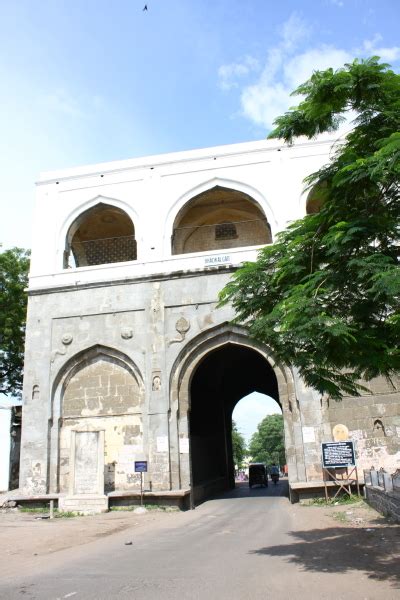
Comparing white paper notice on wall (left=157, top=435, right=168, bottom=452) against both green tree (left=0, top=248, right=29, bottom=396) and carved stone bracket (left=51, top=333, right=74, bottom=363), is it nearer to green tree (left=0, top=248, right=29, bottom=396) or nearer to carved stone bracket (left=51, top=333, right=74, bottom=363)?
carved stone bracket (left=51, top=333, right=74, bottom=363)

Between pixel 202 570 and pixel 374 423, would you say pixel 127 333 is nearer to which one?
pixel 374 423

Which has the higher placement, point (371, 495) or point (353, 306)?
point (353, 306)

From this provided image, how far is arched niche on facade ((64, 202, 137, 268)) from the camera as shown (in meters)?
19.5

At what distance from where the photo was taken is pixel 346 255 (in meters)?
5.50

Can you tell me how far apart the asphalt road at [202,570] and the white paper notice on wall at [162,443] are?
184 inches

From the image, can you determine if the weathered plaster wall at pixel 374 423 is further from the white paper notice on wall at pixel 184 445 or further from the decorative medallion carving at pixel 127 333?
the decorative medallion carving at pixel 127 333

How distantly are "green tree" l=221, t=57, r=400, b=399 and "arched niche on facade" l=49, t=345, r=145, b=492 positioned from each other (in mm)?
9847

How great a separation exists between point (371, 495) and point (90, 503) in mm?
6983

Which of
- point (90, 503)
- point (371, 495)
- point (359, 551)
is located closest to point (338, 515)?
point (371, 495)

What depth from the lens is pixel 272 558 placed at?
21.9ft

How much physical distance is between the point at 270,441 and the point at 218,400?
54.7 m

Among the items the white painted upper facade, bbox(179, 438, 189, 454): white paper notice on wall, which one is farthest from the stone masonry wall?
the white painted upper facade

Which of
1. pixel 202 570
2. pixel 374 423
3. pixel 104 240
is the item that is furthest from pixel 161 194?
pixel 202 570

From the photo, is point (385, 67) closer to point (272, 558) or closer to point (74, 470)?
point (272, 558)
